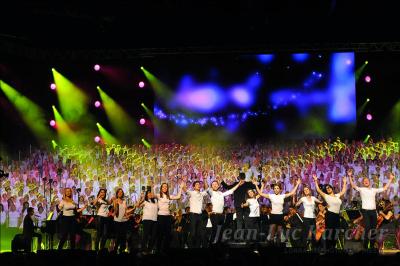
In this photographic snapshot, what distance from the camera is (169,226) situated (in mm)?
12906

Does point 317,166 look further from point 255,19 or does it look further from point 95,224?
point 95,224

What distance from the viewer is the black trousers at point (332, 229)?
12.4 meters

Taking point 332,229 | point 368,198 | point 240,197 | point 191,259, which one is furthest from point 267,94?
point 191,259

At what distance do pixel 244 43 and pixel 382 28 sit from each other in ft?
12.8

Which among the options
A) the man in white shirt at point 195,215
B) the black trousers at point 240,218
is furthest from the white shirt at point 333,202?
the man in white shirt at point 195,215

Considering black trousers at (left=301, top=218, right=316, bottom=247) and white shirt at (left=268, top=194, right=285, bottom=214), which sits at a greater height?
white shirt at (left=268, top=194, right=285, bottom=214)

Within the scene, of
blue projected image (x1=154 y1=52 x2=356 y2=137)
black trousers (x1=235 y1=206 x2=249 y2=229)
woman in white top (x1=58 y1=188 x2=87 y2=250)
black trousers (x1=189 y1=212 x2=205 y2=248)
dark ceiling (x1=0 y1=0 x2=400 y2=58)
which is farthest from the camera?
blue projected image (x1=154 y1=52 x2=356 y2=137)

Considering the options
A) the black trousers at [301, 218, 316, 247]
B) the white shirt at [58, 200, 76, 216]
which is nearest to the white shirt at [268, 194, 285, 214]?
the black trousers at [301, 218, 316, 247]

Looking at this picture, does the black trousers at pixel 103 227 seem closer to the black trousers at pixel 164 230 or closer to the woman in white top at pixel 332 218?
the black trousers at pixel 164 230

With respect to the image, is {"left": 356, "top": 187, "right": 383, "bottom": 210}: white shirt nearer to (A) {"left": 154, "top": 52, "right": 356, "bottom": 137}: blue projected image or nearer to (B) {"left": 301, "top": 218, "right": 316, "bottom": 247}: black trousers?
(B) {"left": 301, "top": 218, "right": 316, "bottom": 247}: black trousers

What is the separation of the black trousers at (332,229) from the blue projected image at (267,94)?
4756mm

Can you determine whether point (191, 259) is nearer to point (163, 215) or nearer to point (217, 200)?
point (163, 215)

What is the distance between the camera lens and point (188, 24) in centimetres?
1583

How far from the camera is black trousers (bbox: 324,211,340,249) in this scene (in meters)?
12.4
